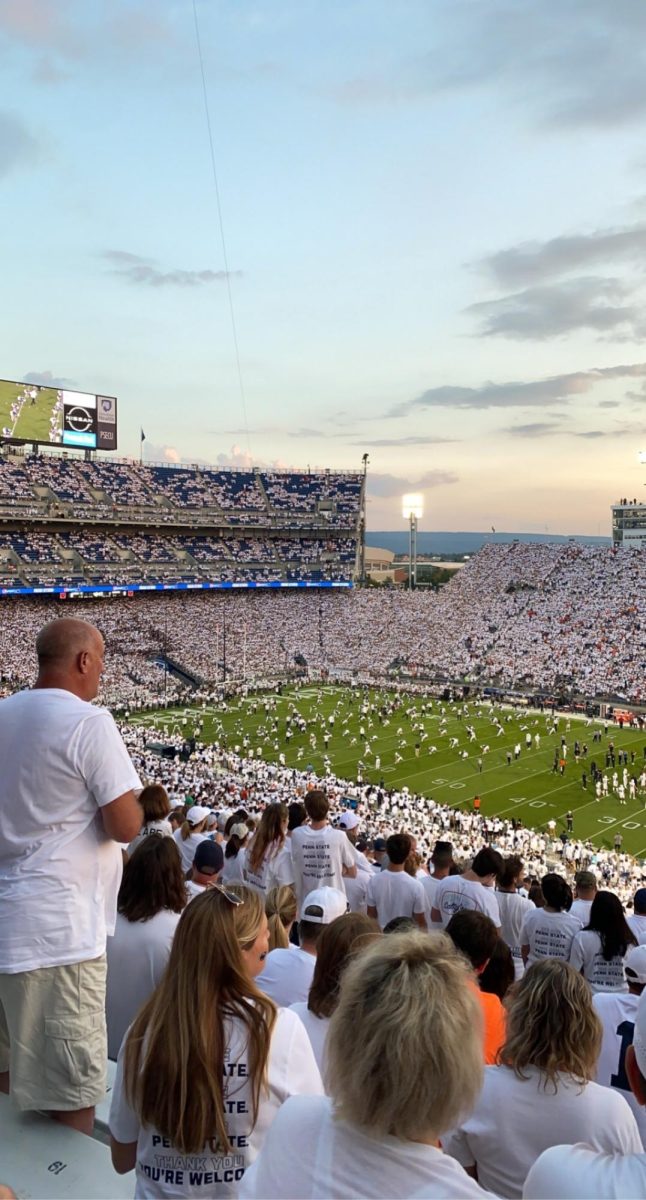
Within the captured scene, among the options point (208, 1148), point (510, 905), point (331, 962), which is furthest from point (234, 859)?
point (208, 1148)

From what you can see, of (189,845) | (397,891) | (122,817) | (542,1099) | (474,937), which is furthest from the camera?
(189,845)

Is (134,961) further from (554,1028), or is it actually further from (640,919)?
(640,919)

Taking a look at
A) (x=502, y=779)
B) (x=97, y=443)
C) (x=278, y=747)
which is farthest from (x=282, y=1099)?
(x=97, y=443)

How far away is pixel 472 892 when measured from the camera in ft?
19.2

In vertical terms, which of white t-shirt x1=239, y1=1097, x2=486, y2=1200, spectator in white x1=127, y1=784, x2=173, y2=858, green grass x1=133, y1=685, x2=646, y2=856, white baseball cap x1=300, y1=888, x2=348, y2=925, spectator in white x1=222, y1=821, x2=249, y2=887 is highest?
white t-shirt x1=239, y1=1097, x2=486, y2=1200

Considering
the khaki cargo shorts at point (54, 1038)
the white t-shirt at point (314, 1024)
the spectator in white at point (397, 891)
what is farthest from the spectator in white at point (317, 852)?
the khaki cargo shorts at point (54, 1038)

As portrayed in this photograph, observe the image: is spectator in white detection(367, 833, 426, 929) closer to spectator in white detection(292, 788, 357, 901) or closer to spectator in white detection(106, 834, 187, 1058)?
spectator in white detection(292, 788, 357, 901)

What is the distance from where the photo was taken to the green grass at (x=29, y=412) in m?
53.7

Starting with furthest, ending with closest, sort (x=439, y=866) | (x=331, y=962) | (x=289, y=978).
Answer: (x=439, y=866)
(x=289, y=978)
(x=331, y=962)

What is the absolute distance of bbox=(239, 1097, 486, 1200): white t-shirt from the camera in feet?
5.38

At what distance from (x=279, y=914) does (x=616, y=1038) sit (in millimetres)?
1681

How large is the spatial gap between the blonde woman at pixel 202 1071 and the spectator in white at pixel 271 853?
4.32 metres

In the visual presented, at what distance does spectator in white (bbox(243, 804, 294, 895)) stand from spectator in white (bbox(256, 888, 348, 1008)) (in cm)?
265

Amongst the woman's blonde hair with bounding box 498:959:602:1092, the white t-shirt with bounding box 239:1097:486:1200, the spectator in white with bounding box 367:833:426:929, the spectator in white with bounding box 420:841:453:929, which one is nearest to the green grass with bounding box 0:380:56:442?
the spectator in white with bounding box 420:841:453:929
